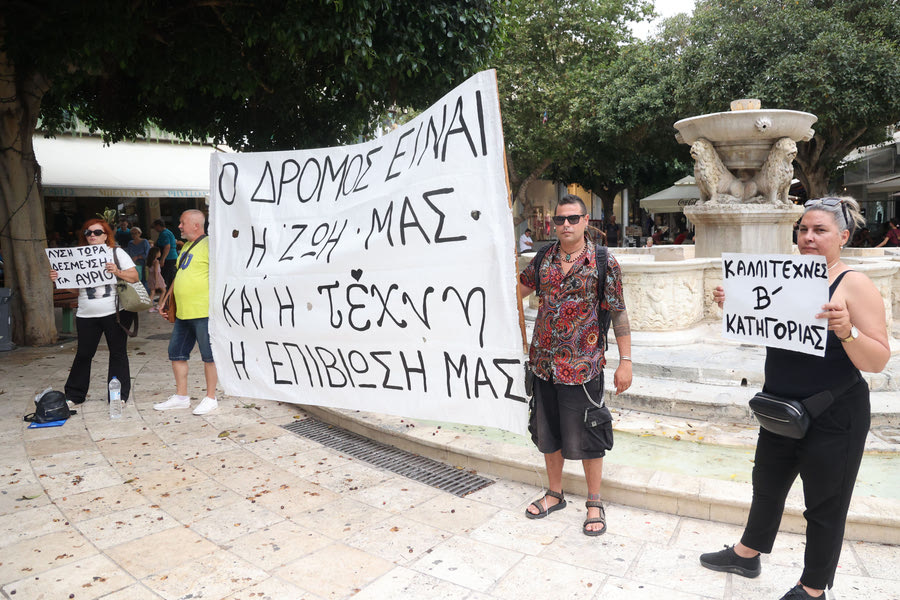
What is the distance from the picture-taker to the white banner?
3.30m

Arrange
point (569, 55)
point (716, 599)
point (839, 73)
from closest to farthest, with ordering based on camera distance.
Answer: point (716, 599)
point (839, 73)
point (569, 55)

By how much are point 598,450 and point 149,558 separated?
2392 mm

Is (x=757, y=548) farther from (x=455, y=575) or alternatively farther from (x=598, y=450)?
(x=455, y=575)

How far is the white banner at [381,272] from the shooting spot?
3.30m

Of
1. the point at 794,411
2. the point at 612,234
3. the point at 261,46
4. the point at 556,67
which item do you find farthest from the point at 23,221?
the point at 612,234

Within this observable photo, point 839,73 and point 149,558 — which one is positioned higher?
point 839,73

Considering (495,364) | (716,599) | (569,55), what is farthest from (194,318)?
(569,55)

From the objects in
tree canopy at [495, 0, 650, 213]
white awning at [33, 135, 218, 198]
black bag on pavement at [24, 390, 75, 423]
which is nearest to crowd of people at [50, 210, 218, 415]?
black bag on pavement at [24, 390, 75, 423]

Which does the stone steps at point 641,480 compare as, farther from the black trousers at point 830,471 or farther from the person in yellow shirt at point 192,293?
the person in yellow shirt at point 192,293

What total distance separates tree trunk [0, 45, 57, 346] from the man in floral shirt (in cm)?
899

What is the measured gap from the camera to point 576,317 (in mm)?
3477

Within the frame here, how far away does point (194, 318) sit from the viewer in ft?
18.9

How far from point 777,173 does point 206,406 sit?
24.8 ft

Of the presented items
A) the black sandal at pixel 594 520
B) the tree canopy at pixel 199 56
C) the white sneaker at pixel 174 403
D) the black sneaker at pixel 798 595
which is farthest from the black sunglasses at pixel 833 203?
the tree canopy at pixel 199 56
